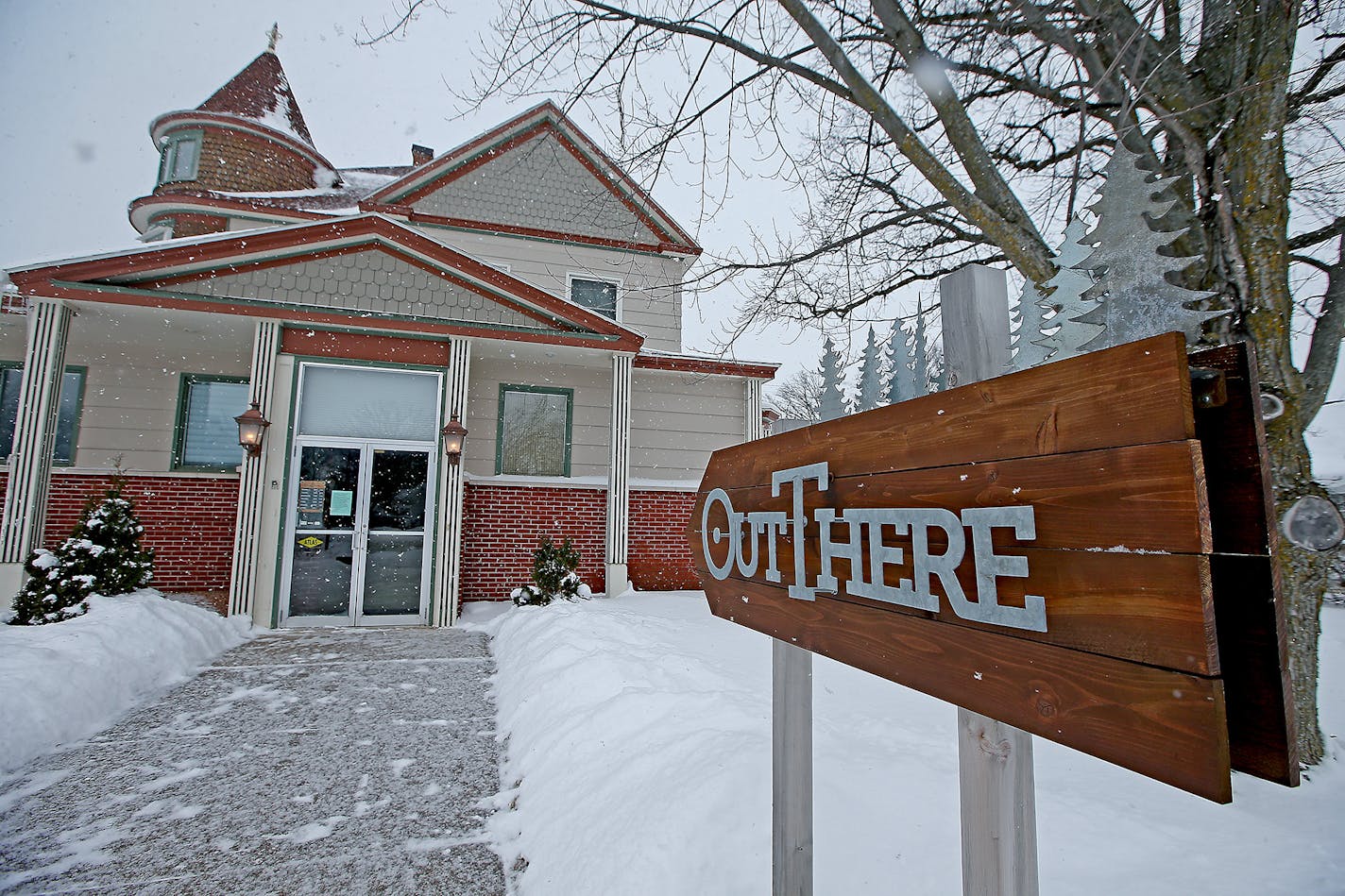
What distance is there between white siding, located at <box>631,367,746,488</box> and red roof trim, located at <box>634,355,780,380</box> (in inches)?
9.2

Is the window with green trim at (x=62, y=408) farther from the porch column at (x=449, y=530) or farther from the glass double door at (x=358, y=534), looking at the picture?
the porch column at (x=449, y=530)

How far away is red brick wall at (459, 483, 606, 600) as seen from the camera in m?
9.59

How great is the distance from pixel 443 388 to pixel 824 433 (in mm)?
8126

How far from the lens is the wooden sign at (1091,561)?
2.78 ft

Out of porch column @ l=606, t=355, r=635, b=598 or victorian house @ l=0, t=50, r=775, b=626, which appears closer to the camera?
victorian house @ l=0, t=50, r=775, b=626

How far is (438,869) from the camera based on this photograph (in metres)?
3.12

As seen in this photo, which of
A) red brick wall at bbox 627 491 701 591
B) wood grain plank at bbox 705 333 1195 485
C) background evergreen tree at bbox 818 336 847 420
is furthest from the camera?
red brick wall at bbox 627 491 701 591

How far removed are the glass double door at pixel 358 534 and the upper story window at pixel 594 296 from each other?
5.03 metres

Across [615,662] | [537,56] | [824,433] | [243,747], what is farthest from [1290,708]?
[537,56]

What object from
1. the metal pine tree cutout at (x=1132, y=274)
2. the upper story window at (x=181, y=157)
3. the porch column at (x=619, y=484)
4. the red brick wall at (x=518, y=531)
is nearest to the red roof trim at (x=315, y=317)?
the porch column at (x=619, y=484)

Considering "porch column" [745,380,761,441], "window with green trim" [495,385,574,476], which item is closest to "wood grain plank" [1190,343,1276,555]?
"window with green trim" [495,385,574,476]

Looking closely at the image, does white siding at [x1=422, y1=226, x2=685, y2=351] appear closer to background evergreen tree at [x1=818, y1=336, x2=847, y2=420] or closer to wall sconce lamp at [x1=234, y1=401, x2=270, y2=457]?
wall sconce lamp at [x1=234, y1=401, x2=270, y2=457]

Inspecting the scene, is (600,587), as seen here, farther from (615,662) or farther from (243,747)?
(243,747)

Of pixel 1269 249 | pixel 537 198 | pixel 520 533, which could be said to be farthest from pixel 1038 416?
pixel 537 198
